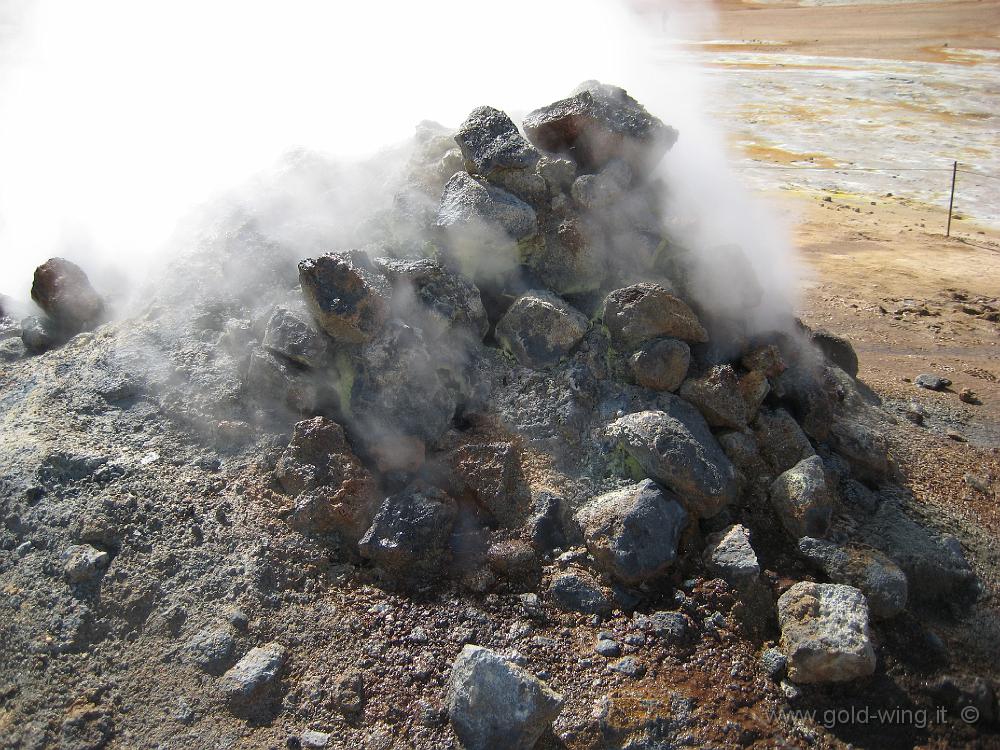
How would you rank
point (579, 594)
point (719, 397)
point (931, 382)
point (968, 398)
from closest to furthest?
point (579, 594), point (719, 397), point (968, 398), point (931, 382)

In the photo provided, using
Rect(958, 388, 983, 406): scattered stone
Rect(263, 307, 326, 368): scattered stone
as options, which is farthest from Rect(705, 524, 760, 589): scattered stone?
Rect(958, 388, 983, 406): scattered stone

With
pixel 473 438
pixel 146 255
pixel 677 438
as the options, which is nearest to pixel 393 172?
pixel 146 255

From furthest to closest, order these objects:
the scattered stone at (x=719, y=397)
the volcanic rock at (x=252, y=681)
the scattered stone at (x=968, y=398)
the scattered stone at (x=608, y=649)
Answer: the scattered stone at (x=968, y=398) → the scattered stone at (x=719, y=397) → the scattered stone at (x=608, y=649) → the volcanic rock at (x=252, y=681)

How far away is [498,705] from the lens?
6.86 ft

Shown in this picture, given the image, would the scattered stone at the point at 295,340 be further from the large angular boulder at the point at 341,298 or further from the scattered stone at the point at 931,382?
the scattered stone at the point at 931,382

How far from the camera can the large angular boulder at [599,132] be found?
11.0 feet

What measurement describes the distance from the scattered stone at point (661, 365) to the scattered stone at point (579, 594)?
77cm

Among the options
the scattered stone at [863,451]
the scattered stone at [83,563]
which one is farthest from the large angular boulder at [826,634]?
the scattered stone at [83,563]

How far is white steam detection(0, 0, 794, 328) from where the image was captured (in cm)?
378

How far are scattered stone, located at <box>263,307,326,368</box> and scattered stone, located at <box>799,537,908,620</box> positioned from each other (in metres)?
1.77

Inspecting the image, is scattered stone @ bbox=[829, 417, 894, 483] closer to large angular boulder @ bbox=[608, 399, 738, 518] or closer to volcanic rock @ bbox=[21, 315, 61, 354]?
large angular boulder @ bbox=[608, 399, 738, 518]

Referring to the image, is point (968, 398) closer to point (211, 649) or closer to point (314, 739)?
point (314, 739)

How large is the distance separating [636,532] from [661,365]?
2.20 feet

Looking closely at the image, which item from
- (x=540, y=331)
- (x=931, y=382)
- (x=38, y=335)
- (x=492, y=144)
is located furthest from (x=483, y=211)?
(x=931, y=382)
